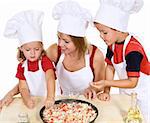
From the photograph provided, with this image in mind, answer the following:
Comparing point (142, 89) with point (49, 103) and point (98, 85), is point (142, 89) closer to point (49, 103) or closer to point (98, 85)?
point (98, 85)

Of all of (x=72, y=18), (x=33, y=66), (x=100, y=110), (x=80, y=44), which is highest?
(x=72, y=18)

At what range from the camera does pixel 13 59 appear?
3.21 m

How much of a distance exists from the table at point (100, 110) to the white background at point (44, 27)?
3.78ft

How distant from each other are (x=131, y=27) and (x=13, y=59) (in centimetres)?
92

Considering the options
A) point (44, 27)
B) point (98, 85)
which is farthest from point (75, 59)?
point (44, 27)

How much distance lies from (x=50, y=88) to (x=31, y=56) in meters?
0.18

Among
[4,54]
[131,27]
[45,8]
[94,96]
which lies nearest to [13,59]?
[4,54]

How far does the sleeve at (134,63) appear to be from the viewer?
1.93 meters

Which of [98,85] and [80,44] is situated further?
[80,44]

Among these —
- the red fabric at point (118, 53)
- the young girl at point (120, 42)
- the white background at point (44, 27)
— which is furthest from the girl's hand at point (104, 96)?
the white background at point (44, 27)

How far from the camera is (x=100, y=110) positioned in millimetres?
1800

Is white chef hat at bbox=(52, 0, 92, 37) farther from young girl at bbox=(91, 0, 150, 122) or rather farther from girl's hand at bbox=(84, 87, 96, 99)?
girl's hand at bbox=(84, 87, 96, 99)

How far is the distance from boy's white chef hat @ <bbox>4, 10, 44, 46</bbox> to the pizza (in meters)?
0.35

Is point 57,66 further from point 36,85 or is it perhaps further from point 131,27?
point 131,27
